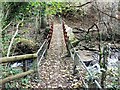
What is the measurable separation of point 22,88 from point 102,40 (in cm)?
894

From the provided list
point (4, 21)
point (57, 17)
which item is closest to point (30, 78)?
point (4, 21)

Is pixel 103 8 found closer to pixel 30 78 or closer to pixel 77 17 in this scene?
pixel 77 17

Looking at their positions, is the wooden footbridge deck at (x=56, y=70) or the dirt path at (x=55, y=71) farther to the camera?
the dirt path at (x=55, y=71)

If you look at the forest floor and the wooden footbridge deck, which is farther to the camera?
the forest floor

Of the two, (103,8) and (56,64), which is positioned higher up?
(103,8)

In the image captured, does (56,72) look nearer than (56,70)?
Yes

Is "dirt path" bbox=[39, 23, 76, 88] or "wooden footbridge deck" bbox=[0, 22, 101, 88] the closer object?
"wooden footbridge deck" bbox=[0, 22, 101, 88]

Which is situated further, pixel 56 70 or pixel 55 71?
pixel 56 70

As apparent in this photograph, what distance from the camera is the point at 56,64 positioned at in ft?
23.3

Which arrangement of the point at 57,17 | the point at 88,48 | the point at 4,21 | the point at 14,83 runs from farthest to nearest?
the point at 57,17 < the point at 88,48 < the point at 4,21 < the point at 14,83

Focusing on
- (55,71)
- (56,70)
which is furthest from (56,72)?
(56,70)

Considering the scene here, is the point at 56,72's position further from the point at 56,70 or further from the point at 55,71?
the point at 56,70

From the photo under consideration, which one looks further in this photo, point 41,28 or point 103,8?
point 41,28

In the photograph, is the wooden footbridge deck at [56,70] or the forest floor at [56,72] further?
the forest floor at [56,72]
